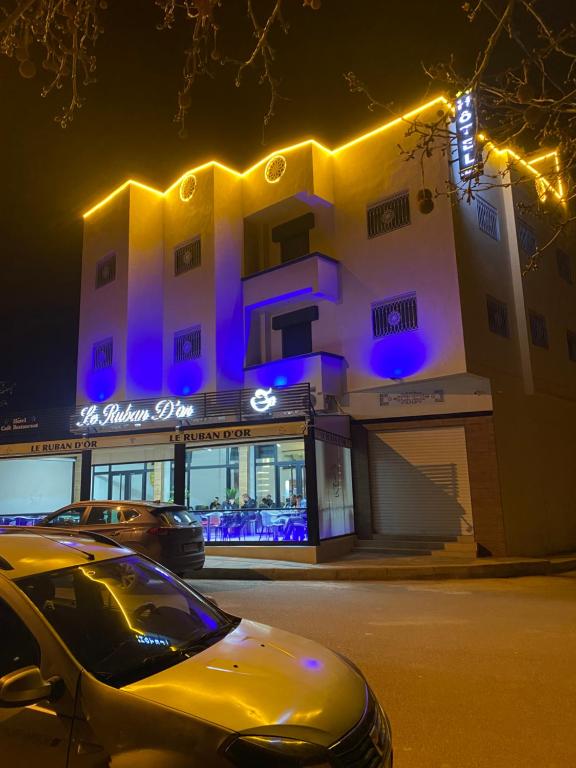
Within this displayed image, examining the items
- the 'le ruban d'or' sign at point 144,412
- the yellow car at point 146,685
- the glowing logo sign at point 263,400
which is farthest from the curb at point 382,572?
the yellow car at point 146,685

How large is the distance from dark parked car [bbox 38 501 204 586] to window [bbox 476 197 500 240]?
1291 centimetres

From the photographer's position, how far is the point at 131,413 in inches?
766

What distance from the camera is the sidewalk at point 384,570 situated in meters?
12.5

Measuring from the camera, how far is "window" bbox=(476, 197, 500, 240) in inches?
696

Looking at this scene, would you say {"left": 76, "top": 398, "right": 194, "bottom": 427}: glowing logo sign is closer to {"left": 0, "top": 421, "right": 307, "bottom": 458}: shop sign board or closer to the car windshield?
{"left": 0, "top": 421, "right": 307, "bottom": 458}: shop sign board

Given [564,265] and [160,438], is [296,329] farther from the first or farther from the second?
[564,265]

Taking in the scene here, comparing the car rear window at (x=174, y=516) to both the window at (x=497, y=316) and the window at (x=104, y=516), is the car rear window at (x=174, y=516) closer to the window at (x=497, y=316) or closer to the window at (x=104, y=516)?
the window at (x=104, y=516)

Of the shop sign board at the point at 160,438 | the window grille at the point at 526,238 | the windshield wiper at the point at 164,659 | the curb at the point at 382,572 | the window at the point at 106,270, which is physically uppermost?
the window at the point at 106,270

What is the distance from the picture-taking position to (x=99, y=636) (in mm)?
3105

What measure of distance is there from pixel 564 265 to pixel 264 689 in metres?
23.3

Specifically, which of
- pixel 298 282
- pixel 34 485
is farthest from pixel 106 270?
pixel 298 282

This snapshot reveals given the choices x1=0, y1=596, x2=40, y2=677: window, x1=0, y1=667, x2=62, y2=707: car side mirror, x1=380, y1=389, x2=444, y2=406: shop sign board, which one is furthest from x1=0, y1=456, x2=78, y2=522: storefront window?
x1=0, y1=667, x2=62, y2=707: car side mirror

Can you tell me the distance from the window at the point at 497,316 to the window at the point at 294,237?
6.59 m

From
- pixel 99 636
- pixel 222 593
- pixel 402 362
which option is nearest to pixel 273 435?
pixel 402 362
